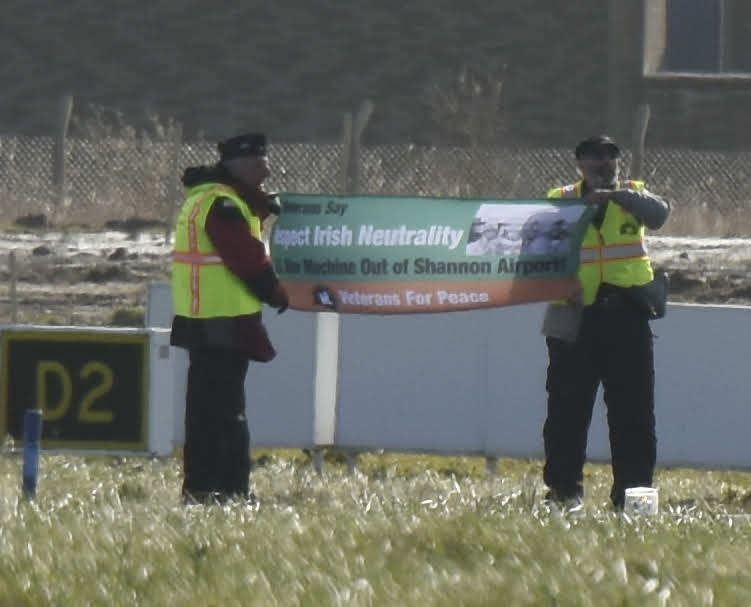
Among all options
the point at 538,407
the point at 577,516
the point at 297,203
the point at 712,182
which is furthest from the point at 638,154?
the point at 577,516

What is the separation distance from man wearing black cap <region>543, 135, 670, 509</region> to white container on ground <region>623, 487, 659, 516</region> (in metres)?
0.79

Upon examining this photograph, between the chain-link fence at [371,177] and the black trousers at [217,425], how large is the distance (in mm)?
13401

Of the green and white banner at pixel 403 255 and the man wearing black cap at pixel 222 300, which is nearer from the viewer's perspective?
the man wearing black cap at pixel 222 300

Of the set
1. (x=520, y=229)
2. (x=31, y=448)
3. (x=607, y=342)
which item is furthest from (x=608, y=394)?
(x=31, y=448)

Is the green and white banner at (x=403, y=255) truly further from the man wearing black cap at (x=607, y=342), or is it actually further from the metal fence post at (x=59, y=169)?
the metal fence post at (x=59, y=169)

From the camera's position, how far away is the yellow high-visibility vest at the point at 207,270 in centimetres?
1002

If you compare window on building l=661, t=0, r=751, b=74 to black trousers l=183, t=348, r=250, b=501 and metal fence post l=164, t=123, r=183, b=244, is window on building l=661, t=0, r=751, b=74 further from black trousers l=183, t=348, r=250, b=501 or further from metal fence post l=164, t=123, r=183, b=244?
black trousers l=183, t=348, r=250, b=501

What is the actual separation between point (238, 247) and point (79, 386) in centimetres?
137

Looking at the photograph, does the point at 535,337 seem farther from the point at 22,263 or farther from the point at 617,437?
the point at 22,263

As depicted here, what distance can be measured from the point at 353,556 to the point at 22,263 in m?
15.3

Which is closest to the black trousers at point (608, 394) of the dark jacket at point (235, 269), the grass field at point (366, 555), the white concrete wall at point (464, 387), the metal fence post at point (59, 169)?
the grass field at point (366, 555)

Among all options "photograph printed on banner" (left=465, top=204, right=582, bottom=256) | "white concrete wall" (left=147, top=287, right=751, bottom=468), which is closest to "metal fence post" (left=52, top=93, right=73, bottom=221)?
"white concrete wall" (left=147, top=287, right=751, bottom=468)

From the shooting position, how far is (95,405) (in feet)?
35.7

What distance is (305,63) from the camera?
3225 cm
